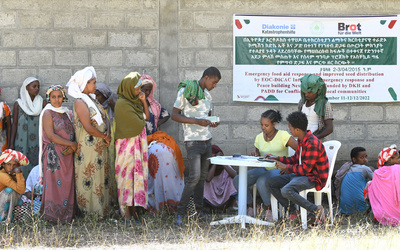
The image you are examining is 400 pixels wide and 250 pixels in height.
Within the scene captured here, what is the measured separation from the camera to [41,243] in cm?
522

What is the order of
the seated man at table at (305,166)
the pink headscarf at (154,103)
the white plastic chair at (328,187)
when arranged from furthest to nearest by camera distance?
the pink headscarf at (154,103) → the white plastic chair at (328,187) → the seated man at table at (305,166)

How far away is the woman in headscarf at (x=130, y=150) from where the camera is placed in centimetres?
612

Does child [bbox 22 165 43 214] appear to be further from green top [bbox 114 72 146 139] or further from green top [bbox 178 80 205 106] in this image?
green top [bbox 178 80 205 106]

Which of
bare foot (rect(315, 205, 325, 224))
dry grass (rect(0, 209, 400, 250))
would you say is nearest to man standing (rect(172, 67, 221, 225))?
dry grass (rect(0, 209, 400, 250))

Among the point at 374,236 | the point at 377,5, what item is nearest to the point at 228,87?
the point at 377,5

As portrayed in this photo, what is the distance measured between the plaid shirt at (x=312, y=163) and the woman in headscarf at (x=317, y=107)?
796mm

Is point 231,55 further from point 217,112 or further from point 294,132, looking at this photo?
point 294,132

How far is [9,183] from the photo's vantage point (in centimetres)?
614

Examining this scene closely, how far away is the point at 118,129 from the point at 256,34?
2.78 meters

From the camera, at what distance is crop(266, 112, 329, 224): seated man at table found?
5805 mm

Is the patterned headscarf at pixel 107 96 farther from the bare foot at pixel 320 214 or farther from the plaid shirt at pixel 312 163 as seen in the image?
the bare foot at pixel 320 214

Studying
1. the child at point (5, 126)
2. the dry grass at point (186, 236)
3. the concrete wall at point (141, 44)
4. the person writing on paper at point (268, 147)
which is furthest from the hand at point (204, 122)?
the child at point (5, 126)

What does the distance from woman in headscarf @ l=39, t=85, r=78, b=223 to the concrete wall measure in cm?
181

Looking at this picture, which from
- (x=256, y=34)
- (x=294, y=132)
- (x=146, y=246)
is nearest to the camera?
(x=146, y=246)
